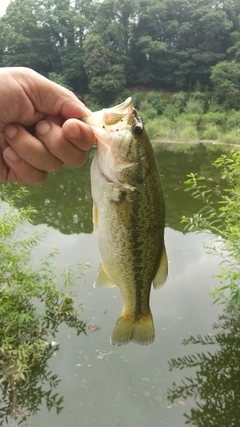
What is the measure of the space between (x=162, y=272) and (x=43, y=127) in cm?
103

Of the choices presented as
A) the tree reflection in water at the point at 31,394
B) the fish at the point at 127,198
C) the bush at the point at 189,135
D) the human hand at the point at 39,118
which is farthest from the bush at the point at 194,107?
the fish at the point at 127,198

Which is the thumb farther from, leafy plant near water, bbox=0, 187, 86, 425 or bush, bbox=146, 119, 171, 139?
bush, bbox=146, 119, 171, 139

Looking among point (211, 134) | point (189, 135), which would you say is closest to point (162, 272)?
point (189, 135)

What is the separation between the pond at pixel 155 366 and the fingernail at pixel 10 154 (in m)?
3.49

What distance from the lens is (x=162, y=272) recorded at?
1884 millimetres

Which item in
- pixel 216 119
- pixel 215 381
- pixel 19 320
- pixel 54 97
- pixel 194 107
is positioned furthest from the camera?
pixel 194 107

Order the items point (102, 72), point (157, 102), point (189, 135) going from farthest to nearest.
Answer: point (102, 72) → point (157, 102) → point (189, 135)

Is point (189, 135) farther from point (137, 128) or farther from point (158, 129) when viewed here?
point (137, 128)

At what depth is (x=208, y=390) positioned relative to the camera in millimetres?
4473

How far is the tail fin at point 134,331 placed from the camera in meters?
1.98

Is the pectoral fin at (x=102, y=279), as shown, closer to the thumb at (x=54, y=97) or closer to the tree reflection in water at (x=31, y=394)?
the thumb at (x=54, y=97)

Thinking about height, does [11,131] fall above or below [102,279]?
above

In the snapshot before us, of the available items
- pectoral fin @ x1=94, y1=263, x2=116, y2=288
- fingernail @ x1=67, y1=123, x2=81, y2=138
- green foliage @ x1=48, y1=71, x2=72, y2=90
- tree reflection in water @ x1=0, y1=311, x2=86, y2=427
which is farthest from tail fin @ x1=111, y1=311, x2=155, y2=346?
green foliage @ x1=48, y1=71, x2=72, y2=90

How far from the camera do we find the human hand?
177 cm
